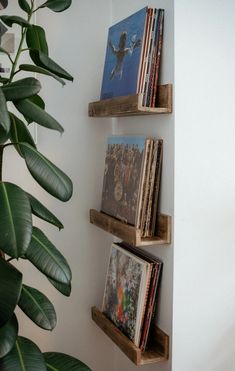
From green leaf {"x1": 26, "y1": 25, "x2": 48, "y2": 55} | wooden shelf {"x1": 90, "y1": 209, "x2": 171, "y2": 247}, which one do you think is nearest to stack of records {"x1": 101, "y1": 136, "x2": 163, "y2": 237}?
wooden shelf {"x1": 90, "y1": 209, "x2": 171, "y2": 247}

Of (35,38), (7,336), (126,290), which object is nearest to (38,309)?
(7,336)

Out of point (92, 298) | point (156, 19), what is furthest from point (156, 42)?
point (92, 298)

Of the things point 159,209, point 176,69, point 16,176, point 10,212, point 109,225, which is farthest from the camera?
point 16,176

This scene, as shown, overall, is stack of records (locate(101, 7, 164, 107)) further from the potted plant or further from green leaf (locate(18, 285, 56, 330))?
green leaf (locate(18, 285, 56, 330))

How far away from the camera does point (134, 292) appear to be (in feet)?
4.93

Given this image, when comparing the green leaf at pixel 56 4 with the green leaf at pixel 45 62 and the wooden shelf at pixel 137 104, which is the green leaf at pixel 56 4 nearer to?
the green leaf at pixel 45 62

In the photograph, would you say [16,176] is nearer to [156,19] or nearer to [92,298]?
[92,298]

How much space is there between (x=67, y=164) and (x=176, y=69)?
0.62 metres

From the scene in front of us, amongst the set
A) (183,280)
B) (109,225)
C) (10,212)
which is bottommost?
(183,280)

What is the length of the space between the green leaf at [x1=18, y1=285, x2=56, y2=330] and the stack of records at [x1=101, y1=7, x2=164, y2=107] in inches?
27.1

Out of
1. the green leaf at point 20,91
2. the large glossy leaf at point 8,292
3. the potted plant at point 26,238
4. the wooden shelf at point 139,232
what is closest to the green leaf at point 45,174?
the potted plant at point 26,238

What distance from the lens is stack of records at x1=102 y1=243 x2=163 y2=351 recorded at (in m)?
1.46

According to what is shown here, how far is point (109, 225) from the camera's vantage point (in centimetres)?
158

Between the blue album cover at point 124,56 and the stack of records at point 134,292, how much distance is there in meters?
0.58
